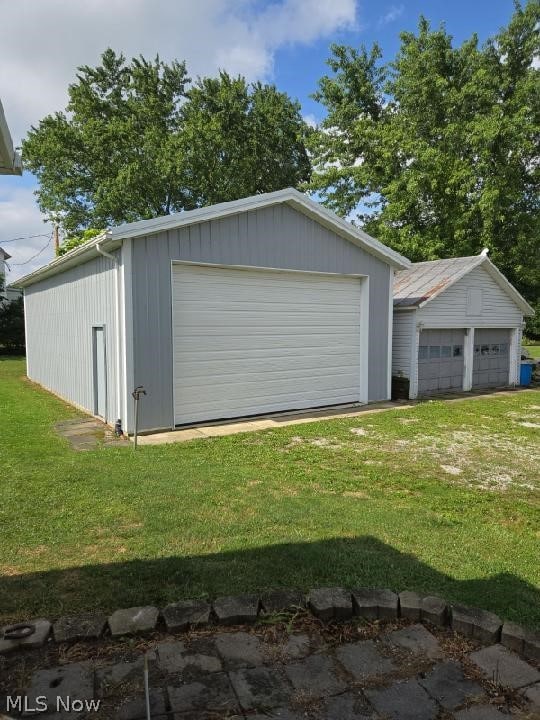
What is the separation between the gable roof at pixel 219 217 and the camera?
278 inches

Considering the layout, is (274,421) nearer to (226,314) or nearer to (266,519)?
(226,314)

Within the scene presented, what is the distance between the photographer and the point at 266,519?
4.04 metres

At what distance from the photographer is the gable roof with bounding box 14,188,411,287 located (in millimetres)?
7070

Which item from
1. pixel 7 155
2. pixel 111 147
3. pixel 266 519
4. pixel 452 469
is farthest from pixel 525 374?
pixel 111 147

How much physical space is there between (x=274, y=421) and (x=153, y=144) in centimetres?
2070

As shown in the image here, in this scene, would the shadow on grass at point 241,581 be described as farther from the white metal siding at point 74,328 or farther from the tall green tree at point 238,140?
the tall green tree at point 238,140

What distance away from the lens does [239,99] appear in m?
26.5

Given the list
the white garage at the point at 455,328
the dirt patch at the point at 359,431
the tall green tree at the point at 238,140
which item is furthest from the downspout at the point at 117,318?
the tall green tree at the point at 238,140

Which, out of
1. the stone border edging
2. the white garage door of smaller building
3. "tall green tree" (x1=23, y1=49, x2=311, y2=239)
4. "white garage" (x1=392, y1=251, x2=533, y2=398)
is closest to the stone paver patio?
the stone border edging

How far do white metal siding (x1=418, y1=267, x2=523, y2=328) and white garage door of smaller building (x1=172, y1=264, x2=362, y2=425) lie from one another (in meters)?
2.70

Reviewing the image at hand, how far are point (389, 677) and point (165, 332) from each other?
6226 mm

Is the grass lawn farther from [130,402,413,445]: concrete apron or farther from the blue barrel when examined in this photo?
the blue barrel

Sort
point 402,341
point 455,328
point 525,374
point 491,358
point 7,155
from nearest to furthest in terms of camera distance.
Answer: point 7,155
point 402,341
point 455,328
point 491,358
point 525,374

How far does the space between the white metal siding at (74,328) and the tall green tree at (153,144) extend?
12.2 meters
